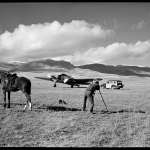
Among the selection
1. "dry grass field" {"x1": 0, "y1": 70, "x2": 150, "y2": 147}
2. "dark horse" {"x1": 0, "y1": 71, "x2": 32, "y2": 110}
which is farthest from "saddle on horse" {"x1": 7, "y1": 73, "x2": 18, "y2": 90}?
"dry grass field" {"x1": 0, "y1": 70, "x2": 150, "y2": 147}

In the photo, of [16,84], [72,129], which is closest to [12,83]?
[16,84]

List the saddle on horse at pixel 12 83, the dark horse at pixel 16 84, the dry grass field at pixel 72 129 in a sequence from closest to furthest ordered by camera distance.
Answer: the dry grass field at pixel 72 129, the dark horse at pixel 16 84, the saddle on horse at pixel 12 83

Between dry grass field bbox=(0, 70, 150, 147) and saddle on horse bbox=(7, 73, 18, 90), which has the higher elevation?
saddle on horse bbox=(7, 73, 18, 90)

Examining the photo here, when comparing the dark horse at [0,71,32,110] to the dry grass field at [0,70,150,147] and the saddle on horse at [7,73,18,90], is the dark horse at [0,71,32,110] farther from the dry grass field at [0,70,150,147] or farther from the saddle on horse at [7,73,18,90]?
the dry grass field at [0,70,150,147]

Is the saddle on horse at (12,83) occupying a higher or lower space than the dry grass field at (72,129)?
higher

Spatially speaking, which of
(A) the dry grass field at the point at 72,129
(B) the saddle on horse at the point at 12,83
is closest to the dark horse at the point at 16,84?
(B) the saddle on horse at the point at 12,83

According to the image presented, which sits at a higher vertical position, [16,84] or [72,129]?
[16,84]

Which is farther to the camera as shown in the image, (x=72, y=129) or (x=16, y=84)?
(x=16, y=84)

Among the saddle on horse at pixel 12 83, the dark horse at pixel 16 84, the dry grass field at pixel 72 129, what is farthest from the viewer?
the saddle on horse at pixel 12 83

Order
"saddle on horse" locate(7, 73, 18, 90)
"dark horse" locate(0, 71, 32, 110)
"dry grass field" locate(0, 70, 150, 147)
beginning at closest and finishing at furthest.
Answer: "dry grass field" locate(0, 70, 150, 147)
"dark horse" locate(0, 71, 32, 110)
"saddle on horse" locate(7, 73, 18, 90)

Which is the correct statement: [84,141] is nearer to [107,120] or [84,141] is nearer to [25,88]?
[107,120]

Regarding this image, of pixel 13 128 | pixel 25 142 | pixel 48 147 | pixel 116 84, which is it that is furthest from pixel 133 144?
pixel 116 84

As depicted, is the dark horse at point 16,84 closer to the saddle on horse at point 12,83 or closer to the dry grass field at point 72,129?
the saddle on horse at point 12,83

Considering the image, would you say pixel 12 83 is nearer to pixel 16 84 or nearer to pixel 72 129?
pixel 16 84
